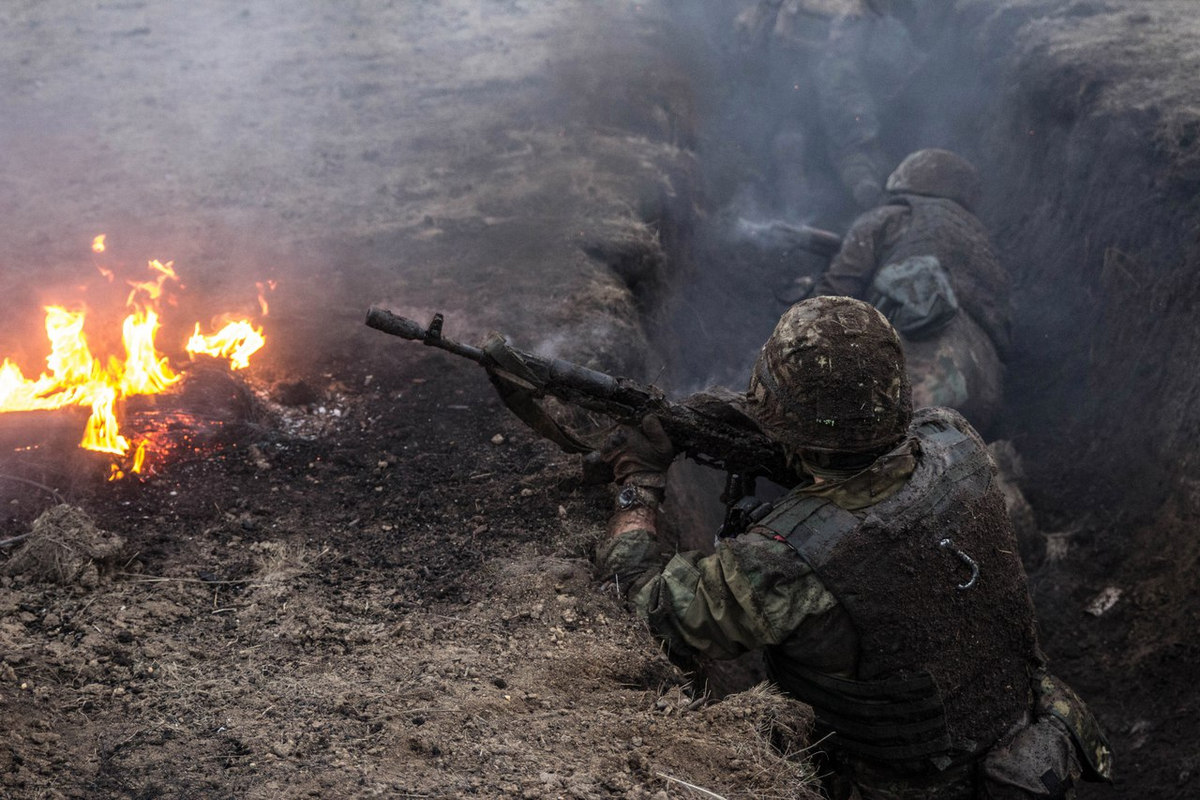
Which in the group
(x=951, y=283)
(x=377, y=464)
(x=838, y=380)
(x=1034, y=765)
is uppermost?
(x=838, y=380)

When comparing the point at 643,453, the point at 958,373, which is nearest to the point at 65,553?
the point at 643,453

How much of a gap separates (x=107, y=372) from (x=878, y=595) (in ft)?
13.2

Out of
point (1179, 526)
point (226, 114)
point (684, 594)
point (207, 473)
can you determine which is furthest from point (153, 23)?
point (1179, 526)

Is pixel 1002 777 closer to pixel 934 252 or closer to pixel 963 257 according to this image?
pixel 934 252

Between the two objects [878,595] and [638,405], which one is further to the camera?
[638,405]

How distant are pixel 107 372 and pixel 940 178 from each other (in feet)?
24.3

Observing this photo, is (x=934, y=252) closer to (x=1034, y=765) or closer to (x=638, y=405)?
(x=638, y=405)

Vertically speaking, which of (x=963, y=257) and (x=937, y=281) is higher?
(x=937, y=281)

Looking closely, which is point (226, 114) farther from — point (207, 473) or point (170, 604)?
point (170, 604)

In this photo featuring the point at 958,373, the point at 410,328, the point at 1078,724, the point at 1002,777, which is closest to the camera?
the point at 1002,777

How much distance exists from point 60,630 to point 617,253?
467 cm

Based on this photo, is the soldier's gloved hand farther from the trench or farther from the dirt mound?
the dirt mound

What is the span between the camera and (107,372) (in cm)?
447

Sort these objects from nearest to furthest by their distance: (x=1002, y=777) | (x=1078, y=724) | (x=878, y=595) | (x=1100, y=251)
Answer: (x=878, y=595), (x=1002, y=777), (x=1078, y=724), (x=1100, y=251)
